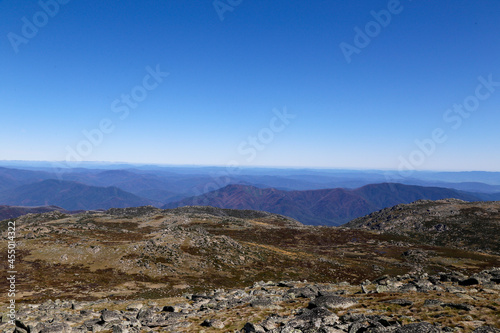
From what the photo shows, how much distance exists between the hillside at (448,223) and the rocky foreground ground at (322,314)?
4337 inches

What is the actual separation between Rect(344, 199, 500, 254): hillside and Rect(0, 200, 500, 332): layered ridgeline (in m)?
1.96

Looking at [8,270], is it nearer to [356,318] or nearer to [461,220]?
[356,318]

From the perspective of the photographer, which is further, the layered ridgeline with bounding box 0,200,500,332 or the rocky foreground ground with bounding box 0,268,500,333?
the layered ridgeline with bounding box 0,200,500,332

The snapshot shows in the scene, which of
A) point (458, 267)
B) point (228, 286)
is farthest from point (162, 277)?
point (458, 267)

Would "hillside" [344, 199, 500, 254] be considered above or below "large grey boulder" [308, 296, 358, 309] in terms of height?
below

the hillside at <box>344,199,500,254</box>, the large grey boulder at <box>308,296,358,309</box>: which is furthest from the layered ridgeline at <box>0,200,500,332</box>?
the hillside at <box>344,199,500,254</box>

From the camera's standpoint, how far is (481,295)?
18844 millimetres

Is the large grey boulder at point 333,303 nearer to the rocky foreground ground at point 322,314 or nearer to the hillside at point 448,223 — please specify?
the rocky foreground ground at point 322,314

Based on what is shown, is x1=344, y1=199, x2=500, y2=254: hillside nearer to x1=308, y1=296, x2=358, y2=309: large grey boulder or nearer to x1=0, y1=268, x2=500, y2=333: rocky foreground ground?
x1=0, y1=268, x2=500, y2=333: rocky foreground ground

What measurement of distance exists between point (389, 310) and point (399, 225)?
149m

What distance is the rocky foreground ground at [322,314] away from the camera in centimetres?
1414

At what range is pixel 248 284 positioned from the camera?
154ft

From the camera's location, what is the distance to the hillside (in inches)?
4259

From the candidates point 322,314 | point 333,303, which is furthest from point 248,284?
point 322,314
